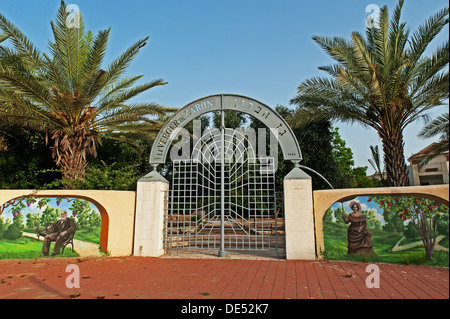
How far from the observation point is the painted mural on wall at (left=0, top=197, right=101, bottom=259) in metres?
7.76

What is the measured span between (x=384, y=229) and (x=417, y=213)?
0.75m

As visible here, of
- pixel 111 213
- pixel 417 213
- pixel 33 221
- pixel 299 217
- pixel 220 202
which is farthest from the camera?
pixel 220 202

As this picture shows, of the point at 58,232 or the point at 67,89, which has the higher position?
the point at 67,89

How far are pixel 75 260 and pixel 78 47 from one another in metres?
6.76

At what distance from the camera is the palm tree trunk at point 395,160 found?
8.75 metres

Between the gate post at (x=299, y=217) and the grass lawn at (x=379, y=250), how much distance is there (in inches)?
15.5

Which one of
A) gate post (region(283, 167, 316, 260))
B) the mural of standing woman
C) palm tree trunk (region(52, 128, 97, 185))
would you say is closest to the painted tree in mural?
the mural of standing woman

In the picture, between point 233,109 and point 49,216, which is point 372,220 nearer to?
point 233,109

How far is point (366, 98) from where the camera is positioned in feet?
29.6

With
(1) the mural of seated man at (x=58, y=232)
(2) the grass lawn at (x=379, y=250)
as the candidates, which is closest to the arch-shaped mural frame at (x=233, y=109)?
(2) the grass lawn at (x=379, y=250)

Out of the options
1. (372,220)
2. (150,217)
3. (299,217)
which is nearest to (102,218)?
(150,217)

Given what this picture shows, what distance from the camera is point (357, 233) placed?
6.86 metres
